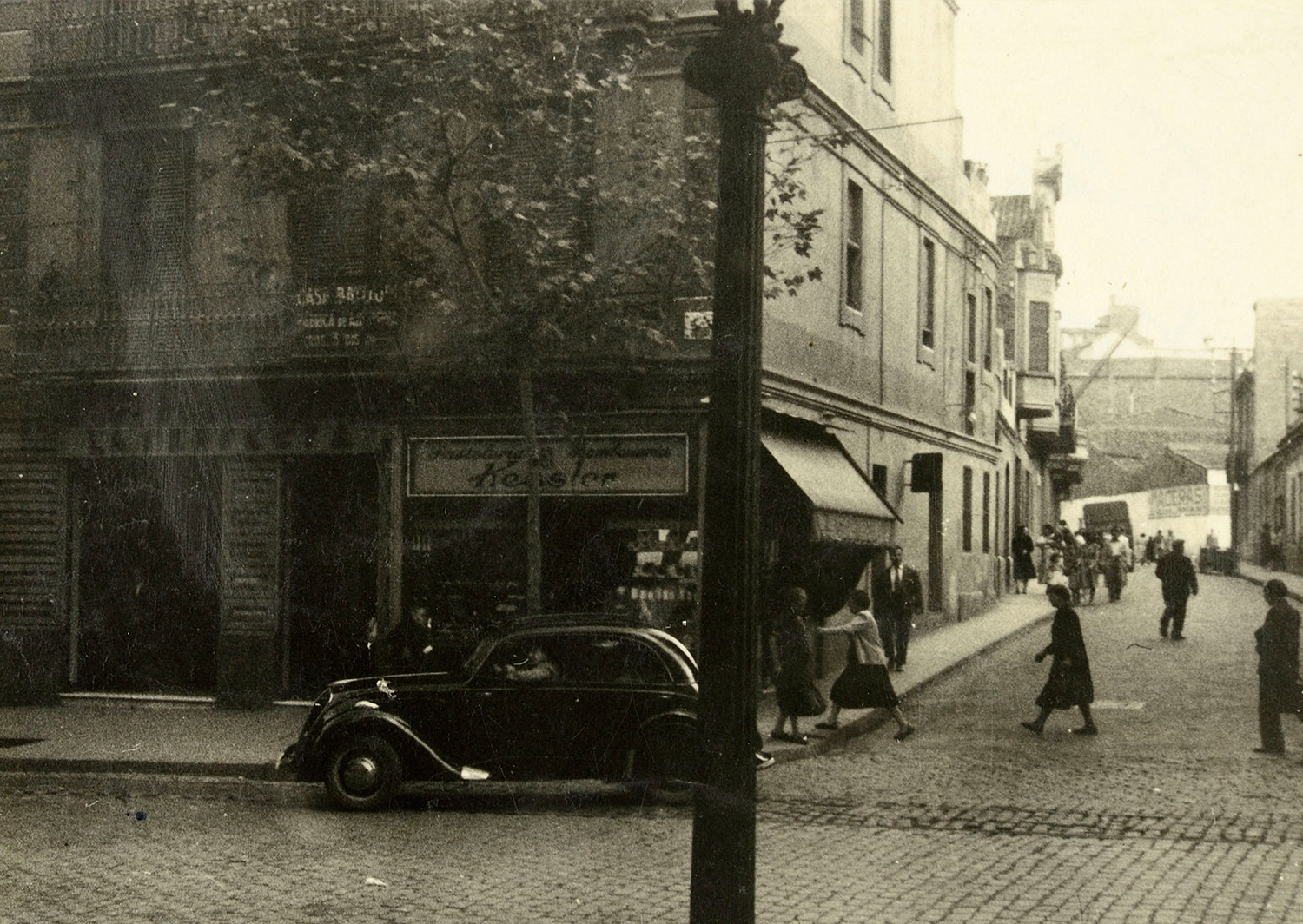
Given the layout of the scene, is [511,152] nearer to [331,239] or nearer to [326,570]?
[331,239]

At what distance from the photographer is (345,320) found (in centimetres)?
1753

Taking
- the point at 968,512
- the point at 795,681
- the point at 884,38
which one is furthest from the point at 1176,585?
the point at 795,681

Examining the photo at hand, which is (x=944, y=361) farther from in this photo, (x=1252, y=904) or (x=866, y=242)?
(x=1252, y=904)

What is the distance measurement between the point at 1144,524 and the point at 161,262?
6463cm

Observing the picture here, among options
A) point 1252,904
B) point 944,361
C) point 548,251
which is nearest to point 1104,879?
point 1252,904

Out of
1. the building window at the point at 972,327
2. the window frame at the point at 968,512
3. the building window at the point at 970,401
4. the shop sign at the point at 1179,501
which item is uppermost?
the building window at the point at 972,327

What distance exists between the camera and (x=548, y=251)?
16031 millimetres

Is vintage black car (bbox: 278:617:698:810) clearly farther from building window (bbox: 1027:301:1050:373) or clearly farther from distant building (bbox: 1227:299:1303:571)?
distant building (bbox: 1227:299:1303:571)

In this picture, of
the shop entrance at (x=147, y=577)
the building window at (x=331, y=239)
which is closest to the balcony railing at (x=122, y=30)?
the building window at (x=331, y=239)

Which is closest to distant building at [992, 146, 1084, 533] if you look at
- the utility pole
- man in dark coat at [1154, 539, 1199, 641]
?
man in dark coat at [1154, 539, 1199, 641]

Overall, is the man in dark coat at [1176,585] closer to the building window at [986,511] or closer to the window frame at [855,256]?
the building window at [986,511]

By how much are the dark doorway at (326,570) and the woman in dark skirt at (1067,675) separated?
764 centimetres

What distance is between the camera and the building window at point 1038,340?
135 ft

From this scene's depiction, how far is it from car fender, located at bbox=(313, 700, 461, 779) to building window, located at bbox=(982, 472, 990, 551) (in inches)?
879
